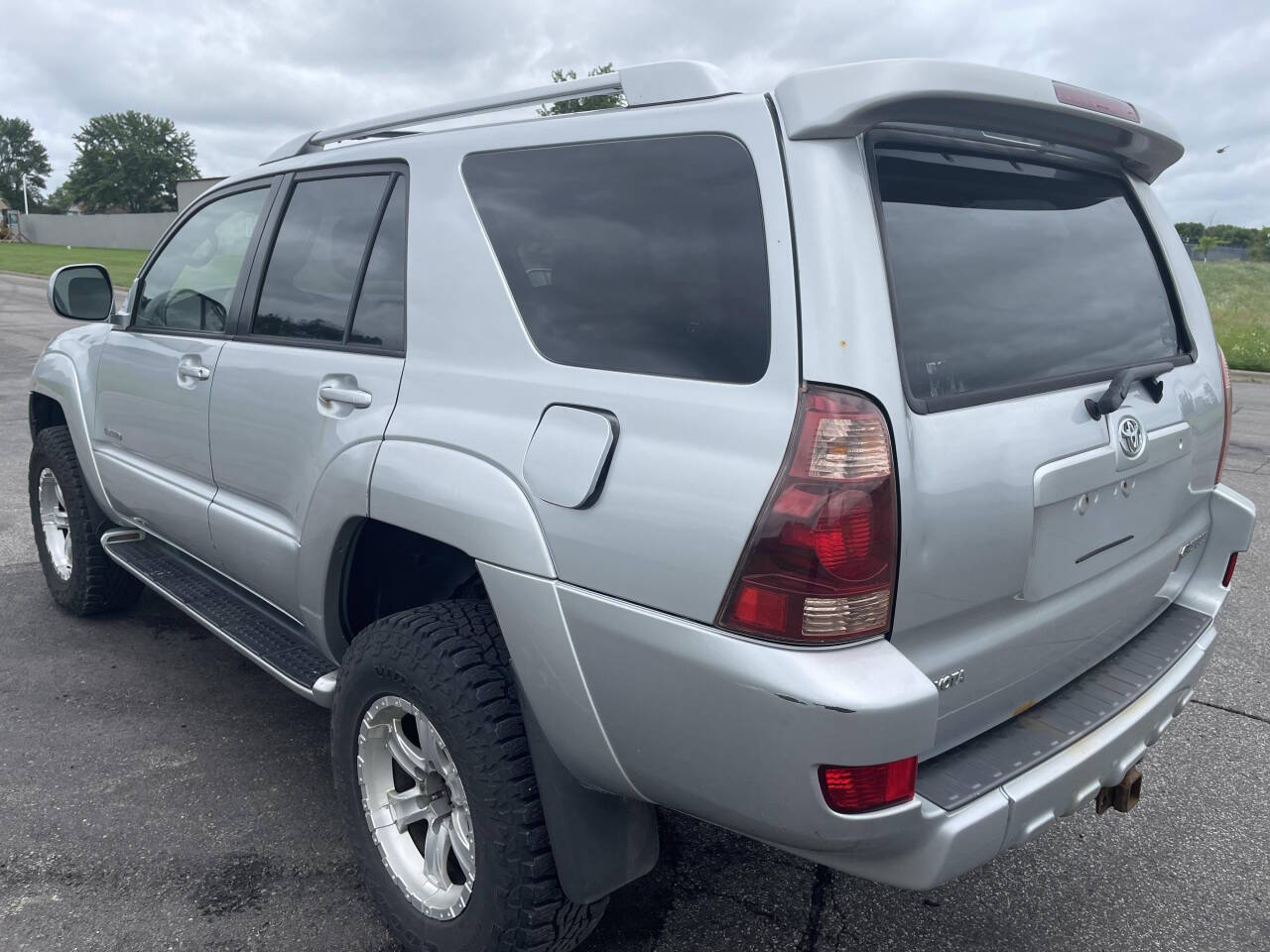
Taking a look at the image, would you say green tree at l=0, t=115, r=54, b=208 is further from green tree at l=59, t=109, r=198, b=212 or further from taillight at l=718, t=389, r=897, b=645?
taillight at l=718, t=389, r=897, b=645

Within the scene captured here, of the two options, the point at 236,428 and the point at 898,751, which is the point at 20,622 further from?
the point at 898,751

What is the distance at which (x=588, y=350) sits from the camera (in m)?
2.00

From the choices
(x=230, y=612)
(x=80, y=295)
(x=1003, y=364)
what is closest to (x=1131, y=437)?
(x=1003, y=364)

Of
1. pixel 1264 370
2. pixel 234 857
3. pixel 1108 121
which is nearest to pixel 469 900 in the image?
pixel 234 857

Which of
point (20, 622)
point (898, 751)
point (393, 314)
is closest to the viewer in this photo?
point (898, 751)

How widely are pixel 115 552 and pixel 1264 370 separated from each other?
52.6ft

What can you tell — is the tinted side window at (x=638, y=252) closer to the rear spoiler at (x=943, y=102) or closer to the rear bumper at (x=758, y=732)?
the rear spoiler at (x=943, y=102)

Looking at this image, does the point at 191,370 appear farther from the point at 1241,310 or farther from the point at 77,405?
the point at 1241,310

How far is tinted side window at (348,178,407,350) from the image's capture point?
246 centimetres

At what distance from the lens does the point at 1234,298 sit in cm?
3347

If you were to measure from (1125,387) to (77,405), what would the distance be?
373 cm

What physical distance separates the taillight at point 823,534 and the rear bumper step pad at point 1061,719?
1.41 feet

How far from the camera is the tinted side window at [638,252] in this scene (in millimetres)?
1801

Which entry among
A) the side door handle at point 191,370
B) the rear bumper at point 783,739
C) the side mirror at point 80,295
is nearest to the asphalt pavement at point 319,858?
the rear bumper at point 783,739
